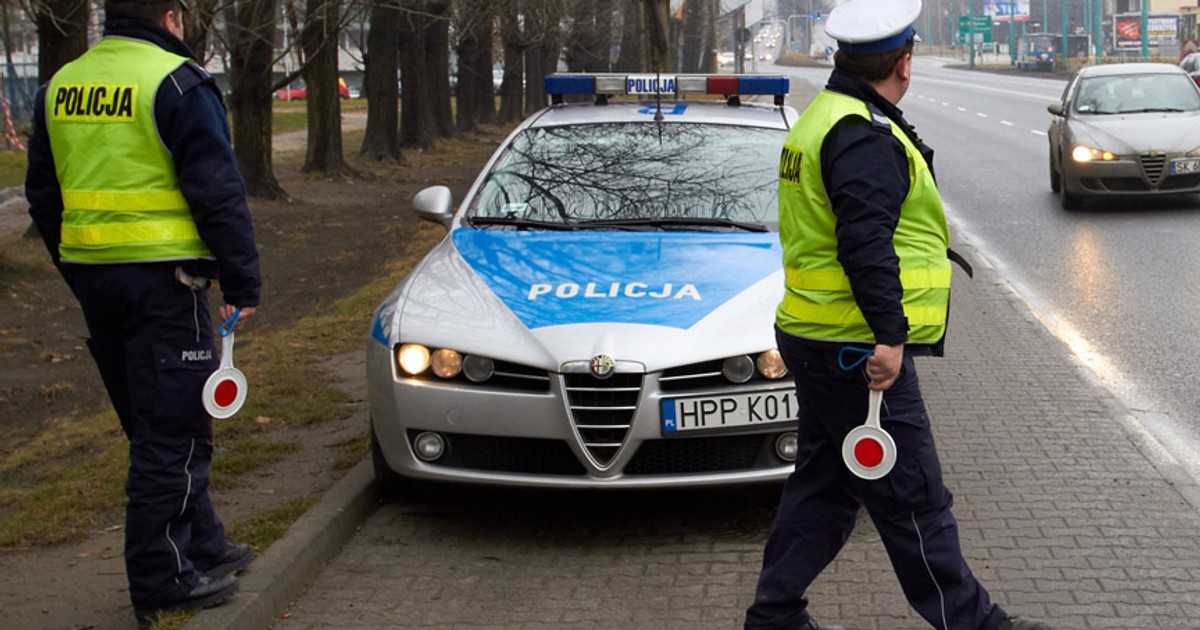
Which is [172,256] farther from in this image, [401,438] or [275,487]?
[275,487]

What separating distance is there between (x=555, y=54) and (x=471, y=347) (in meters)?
44.3

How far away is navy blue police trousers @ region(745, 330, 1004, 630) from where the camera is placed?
164 inches

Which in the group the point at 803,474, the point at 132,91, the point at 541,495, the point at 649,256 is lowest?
the point at 541,495

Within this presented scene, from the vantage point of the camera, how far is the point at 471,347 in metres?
5.91

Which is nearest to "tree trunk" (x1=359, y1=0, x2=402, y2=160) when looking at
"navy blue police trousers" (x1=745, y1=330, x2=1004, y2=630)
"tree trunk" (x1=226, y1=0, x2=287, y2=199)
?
"tree trunk" (x1=226, y1=0, x2=287, y2=199)

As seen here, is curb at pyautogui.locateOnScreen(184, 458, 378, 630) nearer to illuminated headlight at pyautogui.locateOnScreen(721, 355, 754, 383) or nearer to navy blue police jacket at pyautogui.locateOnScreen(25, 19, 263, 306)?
navy blue police jacket at pyautogui.locateOnScreen(25, 19, 263, 306)

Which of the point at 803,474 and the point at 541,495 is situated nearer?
the point at 803,474

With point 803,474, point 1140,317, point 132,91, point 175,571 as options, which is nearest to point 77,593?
point 175,571

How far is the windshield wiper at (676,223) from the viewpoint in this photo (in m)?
7.00

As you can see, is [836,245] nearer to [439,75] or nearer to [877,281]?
[877,281]

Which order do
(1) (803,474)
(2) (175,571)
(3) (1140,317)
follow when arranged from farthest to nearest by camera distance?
(3) (1140,317), (2) (175,571), (1) (803,474)

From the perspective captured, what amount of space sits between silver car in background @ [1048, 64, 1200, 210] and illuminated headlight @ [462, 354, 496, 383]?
40.5ft

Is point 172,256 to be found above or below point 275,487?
above

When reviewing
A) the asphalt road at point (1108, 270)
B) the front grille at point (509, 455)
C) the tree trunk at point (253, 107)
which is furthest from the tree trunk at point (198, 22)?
the front grille at point (509, 455)
